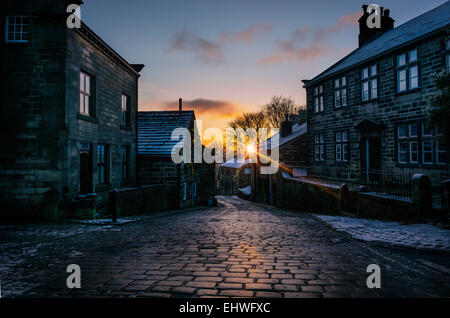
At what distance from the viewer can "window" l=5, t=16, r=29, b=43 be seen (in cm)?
1010

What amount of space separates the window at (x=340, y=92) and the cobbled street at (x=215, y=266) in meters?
13.9

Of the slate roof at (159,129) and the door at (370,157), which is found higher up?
the slate roof at (159,129)

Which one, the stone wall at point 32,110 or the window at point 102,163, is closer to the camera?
A: the stone wall at point 32,110

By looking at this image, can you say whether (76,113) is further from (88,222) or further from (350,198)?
(350,198)

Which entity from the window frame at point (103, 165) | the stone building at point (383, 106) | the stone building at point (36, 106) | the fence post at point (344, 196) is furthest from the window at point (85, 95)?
the stone building at point (383, 106)

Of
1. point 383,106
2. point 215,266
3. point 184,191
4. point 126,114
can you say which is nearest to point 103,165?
point 126,114

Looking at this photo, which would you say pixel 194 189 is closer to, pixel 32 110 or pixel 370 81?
pixel 32 110

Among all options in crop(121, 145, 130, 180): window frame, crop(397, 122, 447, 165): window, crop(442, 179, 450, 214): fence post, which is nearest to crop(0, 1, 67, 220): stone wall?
crop(121, 145, 130, 180): window frame

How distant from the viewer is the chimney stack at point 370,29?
21.1 metres

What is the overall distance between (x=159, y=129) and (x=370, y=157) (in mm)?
14230

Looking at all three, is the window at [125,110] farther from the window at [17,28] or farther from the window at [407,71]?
the window at [407,71]

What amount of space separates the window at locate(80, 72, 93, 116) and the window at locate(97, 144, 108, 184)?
1.85 metres

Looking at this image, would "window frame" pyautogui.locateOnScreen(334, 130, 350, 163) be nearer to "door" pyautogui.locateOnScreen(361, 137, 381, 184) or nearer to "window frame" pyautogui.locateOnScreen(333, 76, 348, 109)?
"door" pyautogui.locateOnScreen(361, 137, 381, 184)

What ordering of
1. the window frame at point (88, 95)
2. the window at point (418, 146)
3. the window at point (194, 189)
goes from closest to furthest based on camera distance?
the window frame at point (88, 95), the window at point (418, 146), the window at point (194, 189)
